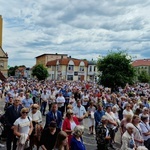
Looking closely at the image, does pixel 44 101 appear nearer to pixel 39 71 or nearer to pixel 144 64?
pixel 39 71

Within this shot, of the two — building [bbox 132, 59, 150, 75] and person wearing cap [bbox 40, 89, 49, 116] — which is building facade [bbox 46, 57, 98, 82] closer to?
building [bbox 132, 59, 150, 75]

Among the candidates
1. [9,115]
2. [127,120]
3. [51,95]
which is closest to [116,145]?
[127,120]

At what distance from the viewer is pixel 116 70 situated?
98.3 feet

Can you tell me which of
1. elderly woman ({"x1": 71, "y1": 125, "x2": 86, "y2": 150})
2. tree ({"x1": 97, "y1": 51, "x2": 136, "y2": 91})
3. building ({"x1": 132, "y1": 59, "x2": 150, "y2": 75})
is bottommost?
elderly woman ({"x1": 71, "y1": 125, "x2": 86, "y2": 150})

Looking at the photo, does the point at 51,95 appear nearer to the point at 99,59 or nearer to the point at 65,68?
the point at 99,59

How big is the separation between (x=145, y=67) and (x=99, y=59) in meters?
119

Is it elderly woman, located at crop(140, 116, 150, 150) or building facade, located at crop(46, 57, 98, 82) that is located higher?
building facade, located at crop(46, 57, 98, 82)

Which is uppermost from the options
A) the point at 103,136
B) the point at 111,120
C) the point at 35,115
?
the point at 35,115

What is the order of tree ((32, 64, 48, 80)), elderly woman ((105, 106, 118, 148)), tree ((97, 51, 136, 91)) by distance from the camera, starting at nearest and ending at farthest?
elderly woman ((105, 106, 118, 148))
tree ((97, 51, 136, 91))
tree ((32, 64, 48, 80))

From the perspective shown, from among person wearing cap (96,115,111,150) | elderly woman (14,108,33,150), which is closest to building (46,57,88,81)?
person wearing cap (96,115,111,150)

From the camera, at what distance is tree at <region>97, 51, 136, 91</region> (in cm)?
2981

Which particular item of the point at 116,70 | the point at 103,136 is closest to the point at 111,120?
the point at 103,136

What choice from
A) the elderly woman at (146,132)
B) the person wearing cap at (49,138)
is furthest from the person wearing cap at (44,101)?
the person wearing cap at (49,138)

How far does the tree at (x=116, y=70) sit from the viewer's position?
2981 centimetres
